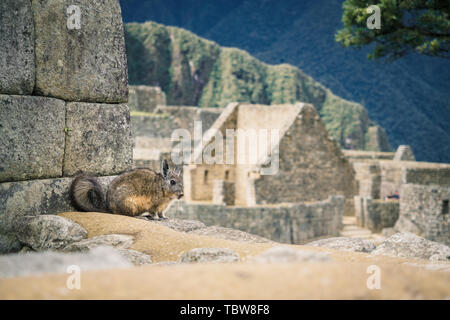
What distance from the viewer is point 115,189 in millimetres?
5332

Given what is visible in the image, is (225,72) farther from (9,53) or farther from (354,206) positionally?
(9,53)

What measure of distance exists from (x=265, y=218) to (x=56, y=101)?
1074 cm

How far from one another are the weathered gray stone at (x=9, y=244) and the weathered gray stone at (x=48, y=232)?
63 millimetres

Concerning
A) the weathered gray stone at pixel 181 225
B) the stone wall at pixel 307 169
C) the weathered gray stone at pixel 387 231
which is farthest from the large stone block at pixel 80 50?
the weathered gray stone at pixel 387 231

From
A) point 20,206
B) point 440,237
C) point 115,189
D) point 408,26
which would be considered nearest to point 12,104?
point 20,206

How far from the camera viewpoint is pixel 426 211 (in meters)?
16.6

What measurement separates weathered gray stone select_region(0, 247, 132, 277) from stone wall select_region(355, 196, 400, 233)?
1610cm

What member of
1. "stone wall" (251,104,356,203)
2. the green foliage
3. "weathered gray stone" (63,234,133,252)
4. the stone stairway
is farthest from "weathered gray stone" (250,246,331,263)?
the stone stairway

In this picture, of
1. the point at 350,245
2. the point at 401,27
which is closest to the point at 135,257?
the point at 350,245

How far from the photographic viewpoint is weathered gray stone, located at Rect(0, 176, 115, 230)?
4645 millimetres

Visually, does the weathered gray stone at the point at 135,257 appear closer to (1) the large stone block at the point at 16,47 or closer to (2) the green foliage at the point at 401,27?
(1) the large stone block at the point at 16,47

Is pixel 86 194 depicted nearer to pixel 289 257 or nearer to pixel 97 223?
pixel 97 223

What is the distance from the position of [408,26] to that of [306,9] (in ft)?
229

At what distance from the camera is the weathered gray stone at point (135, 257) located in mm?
3846
